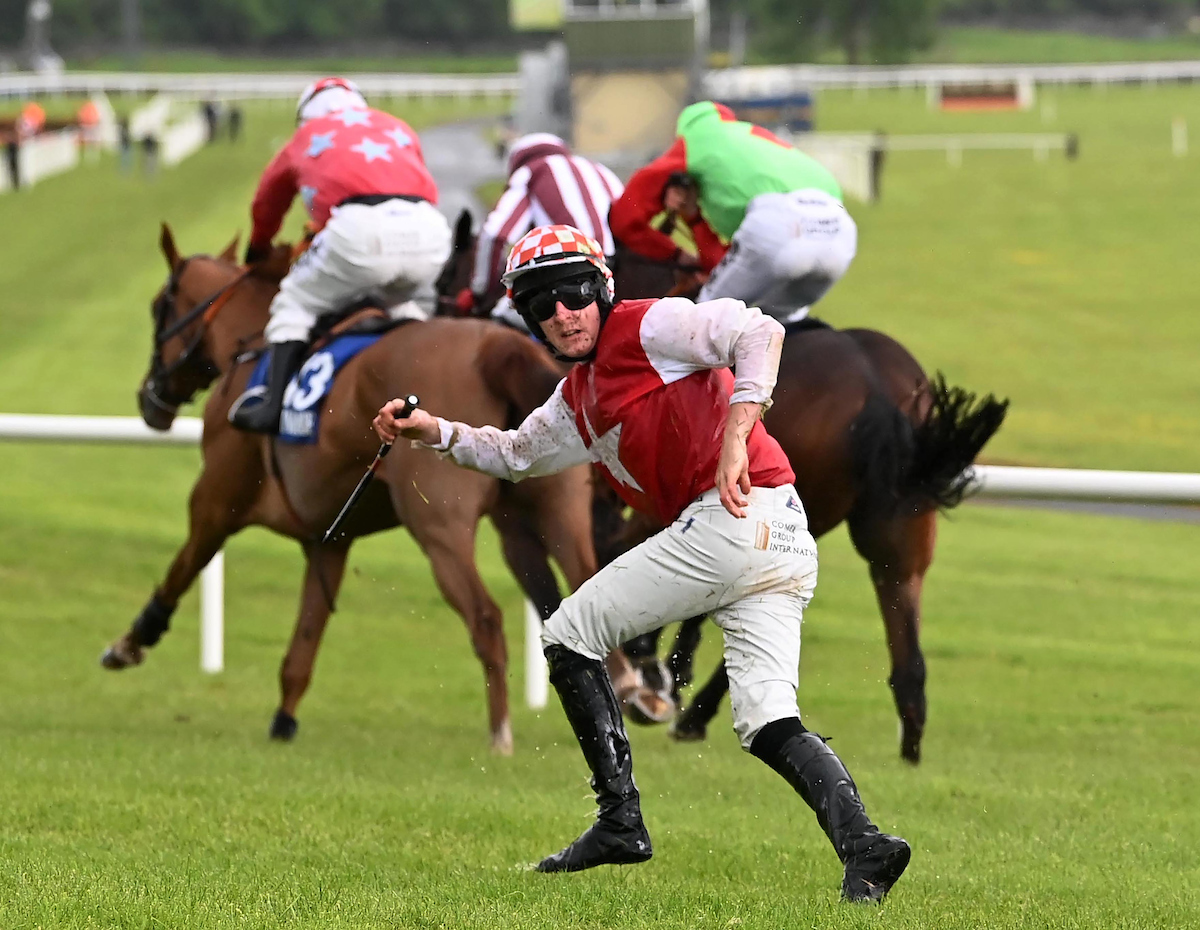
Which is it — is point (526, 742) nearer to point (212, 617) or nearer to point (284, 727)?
point (284, 727)

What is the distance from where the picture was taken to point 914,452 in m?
6.02

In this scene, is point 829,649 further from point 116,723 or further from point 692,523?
point 692,523

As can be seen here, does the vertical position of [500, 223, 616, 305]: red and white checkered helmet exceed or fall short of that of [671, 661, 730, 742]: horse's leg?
it exceeds it

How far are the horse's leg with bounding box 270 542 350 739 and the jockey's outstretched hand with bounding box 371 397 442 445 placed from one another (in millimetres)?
2838

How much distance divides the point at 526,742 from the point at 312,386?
4.99 ft

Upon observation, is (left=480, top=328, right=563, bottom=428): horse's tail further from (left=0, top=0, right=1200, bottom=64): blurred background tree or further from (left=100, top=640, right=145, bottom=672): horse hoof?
(left=0, top=0, right=1200, bottom=64): blurred background tree

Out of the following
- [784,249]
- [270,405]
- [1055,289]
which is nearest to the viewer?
[784,249]

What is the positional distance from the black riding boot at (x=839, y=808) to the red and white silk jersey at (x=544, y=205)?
12.8ft

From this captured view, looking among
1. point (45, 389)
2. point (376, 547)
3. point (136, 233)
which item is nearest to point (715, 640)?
point (376, 547)

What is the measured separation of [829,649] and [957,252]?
18.0 meters

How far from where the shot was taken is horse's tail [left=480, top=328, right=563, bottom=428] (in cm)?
607

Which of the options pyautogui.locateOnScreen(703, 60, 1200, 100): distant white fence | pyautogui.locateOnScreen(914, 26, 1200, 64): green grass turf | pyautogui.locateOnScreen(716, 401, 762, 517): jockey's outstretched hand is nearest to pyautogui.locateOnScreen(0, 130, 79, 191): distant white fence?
pyautogui.locateOnScreen(703, 60, 1200, 100): distant white fence

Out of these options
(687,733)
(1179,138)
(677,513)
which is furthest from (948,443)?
(1179,138)

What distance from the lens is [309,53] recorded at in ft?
282
